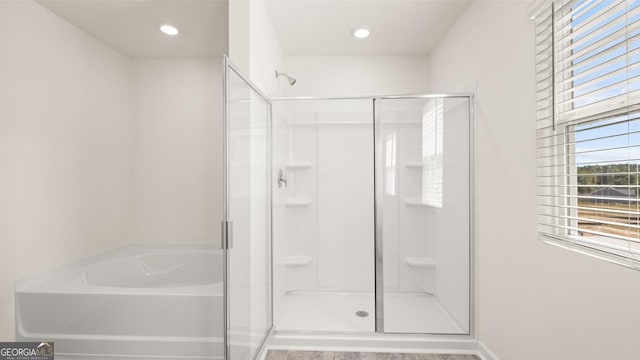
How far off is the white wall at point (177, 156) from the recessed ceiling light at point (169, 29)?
0.42 m

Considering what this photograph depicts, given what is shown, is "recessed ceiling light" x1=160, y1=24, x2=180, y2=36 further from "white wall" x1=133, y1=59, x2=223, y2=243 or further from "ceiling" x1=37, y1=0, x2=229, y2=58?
"white wall" x1=133, y1=59, x2=223, y2=243

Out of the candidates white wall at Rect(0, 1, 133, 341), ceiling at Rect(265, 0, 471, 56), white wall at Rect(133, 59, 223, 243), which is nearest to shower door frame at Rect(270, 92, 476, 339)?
ceiling at Rect(265, 0, 471, 56)

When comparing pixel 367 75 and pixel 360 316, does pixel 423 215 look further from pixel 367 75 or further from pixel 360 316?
pixel 367 75

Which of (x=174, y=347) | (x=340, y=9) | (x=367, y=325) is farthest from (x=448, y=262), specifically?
(x=340, y=9)

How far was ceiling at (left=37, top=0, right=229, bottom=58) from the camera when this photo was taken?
2057 mm

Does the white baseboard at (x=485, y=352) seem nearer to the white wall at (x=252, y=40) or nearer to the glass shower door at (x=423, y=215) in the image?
the glass shower door at (x=423, y=215)

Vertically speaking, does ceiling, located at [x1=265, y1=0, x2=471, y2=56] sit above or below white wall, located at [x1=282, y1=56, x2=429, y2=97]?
above

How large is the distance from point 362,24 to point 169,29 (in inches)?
61.0

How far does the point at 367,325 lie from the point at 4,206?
2466 mm

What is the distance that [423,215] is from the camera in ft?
7.11

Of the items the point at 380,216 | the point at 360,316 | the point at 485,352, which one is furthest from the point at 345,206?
the point at 485,352

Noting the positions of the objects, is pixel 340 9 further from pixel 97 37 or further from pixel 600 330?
pixel 600 330

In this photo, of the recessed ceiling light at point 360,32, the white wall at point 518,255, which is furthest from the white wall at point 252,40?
the white wall at point 518,255

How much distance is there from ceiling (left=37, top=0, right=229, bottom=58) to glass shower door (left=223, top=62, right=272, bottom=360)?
85 cm
